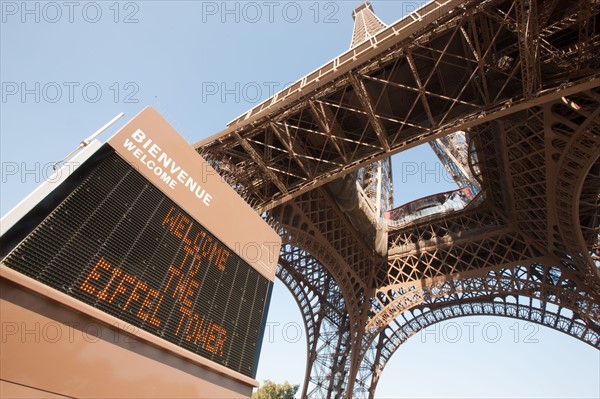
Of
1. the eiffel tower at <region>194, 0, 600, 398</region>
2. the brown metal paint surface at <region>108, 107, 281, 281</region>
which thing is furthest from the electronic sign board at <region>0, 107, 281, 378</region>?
the eiffel tower at <region>194, 0, 600, 398</region>

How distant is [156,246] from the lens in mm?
6508

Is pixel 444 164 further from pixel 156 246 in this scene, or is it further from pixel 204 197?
pixel 156 246

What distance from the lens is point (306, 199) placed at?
1859cm

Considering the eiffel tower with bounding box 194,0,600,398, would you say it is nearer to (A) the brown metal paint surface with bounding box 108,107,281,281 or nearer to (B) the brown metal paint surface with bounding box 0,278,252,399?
(A) the brown metal paint surface with bounding box 108,107,281,281

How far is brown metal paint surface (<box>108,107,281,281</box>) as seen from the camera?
6.93 m

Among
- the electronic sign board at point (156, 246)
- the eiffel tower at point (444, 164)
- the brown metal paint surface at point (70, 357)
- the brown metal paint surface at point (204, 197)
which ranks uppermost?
the eiffel tower at point (444, 164)

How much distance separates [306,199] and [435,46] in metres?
9.34

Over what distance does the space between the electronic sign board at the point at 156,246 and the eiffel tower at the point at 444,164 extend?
191 inches

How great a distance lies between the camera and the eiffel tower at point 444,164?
34.6 ft

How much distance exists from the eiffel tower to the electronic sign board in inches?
191

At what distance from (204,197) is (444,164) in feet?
90.0

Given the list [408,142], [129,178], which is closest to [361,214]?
[408,142]

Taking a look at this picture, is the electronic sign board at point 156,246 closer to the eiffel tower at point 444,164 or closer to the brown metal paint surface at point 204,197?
the brown metal paint surface at point 204,197

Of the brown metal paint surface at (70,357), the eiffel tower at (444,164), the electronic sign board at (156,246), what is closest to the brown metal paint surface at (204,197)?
the electronic sign board at (156,246)
